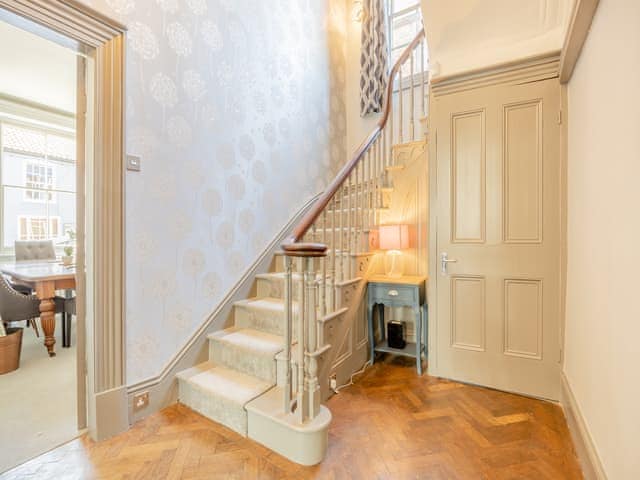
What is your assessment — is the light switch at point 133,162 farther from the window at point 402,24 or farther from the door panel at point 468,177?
the window at point 402,24

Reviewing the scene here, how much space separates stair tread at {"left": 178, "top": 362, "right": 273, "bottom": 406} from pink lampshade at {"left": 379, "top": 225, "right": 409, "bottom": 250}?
1492mm

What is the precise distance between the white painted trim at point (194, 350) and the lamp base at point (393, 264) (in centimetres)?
108

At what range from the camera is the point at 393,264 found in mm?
2896

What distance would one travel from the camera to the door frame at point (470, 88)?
2.05m

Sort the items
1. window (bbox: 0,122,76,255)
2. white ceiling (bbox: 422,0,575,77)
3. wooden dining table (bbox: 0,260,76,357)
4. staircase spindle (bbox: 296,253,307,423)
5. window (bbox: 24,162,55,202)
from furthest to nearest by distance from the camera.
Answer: window (bbox: 24,162,55,202) < window (bbox: 0,122,76,255) < wooden dining table (bbox: 0,260,76,357) < white ceiling (bbox: 422,0,575,77) < staircase spindle (bbox: 296,253,307,423)

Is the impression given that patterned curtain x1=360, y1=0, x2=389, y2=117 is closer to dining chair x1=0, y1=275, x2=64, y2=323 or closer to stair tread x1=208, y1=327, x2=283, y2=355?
stair tread x1=208, y1=327, x2=283, y2=355

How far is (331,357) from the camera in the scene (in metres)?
2.18

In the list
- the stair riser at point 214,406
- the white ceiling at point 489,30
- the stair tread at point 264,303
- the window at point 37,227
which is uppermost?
the white ceiling at point 489,30

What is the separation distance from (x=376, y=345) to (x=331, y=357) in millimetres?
862

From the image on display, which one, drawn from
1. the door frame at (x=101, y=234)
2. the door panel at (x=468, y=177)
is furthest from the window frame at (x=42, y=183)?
the door panel at (x=468, y=177)

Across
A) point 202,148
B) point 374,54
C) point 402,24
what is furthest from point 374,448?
point 402,24

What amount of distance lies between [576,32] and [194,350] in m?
2.92

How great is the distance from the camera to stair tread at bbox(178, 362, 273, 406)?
1.89 metres

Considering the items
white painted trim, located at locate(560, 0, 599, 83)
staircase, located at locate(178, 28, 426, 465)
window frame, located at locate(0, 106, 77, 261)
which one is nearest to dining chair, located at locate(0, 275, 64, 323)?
staircase, located at locate(178, 28, 426, 465)
